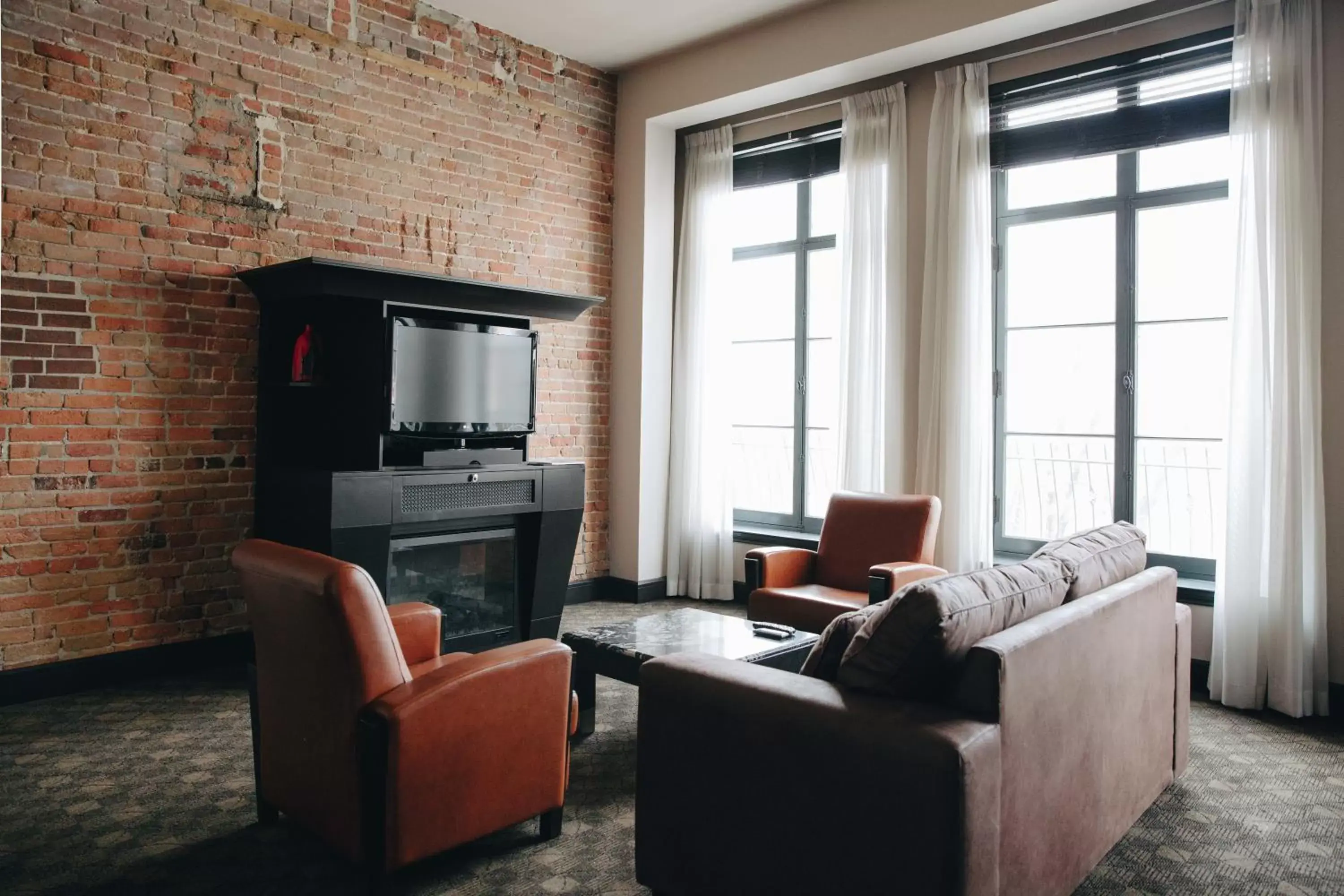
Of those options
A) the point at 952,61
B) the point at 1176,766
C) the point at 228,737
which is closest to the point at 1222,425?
the point at 1176,766

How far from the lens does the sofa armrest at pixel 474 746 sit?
2.18 metres

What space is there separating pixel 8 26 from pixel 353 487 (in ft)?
7.45

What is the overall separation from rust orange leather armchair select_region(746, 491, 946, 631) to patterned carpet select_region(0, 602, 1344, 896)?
3.24 ft

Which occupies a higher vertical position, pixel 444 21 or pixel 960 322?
pixel 444 21

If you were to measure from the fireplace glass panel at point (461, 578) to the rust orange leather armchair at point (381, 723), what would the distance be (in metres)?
1.76

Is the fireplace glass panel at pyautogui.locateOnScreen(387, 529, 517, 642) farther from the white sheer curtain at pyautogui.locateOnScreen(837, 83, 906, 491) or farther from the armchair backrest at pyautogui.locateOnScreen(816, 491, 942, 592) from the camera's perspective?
the white sheer curtain at pyautogui.locateOnScreen(837, 83, 906, 491)

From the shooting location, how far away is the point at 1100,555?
103 inches

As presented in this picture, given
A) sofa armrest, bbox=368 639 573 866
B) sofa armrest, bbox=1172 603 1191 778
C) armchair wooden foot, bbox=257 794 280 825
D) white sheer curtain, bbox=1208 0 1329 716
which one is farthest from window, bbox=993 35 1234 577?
armchair wooden foot, bbox=257 794 280 825

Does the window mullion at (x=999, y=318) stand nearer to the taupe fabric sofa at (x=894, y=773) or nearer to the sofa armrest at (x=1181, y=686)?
the sofa armrest at (x=1181, y=686)

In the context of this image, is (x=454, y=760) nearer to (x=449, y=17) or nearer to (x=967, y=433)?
(x=967, y=433)

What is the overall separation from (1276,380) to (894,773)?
3136 mm

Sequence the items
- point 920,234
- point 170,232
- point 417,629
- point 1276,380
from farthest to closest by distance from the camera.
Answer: point 920,234 → point 170,232 → point 1276,380 → point 417,629

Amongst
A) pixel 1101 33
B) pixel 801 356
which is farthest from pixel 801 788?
pixel 801 356

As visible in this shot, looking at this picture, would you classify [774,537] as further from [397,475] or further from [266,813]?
[266,813]
